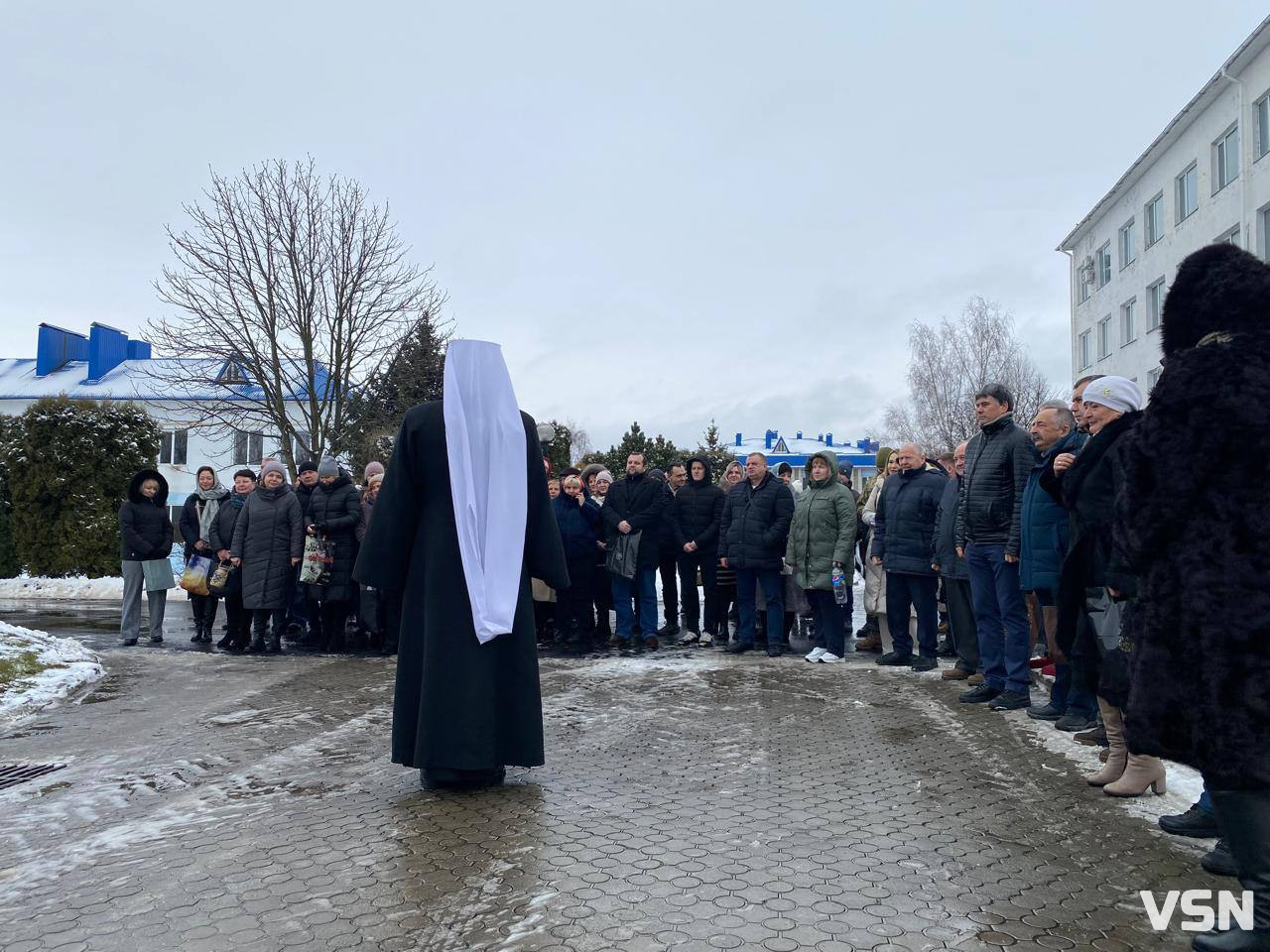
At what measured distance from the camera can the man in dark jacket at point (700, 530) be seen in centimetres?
1179

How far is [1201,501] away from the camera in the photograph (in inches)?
133

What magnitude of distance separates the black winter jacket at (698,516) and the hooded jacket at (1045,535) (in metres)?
5.08

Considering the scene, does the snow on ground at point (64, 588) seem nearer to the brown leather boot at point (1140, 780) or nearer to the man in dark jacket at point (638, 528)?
the man in dark jacket at point (638, 528)

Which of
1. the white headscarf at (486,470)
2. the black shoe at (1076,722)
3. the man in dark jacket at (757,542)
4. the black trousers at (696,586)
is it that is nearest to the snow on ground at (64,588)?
the black trousers at (696,586)

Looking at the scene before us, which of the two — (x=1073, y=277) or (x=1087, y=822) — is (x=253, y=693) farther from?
(x=1073, y=277)

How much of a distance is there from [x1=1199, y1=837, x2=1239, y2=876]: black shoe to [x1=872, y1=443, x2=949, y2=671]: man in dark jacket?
5.38m

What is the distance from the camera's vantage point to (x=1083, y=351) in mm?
42031

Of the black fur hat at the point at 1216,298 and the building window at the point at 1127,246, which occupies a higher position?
the building window at the point at 1127,246

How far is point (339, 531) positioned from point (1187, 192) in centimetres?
2882

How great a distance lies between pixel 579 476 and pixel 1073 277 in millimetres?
36590

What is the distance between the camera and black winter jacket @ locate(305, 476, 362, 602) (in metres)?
11.1

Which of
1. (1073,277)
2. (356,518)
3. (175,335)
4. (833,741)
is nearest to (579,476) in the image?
(356,518)

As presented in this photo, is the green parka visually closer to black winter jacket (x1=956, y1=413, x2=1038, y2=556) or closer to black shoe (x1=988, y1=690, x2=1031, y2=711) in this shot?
black winter jacket (x1=956, y1=413, x2=1038, y2=556)

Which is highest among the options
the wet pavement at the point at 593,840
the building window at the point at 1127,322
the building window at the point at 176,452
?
the building window at the point at 1127,322
